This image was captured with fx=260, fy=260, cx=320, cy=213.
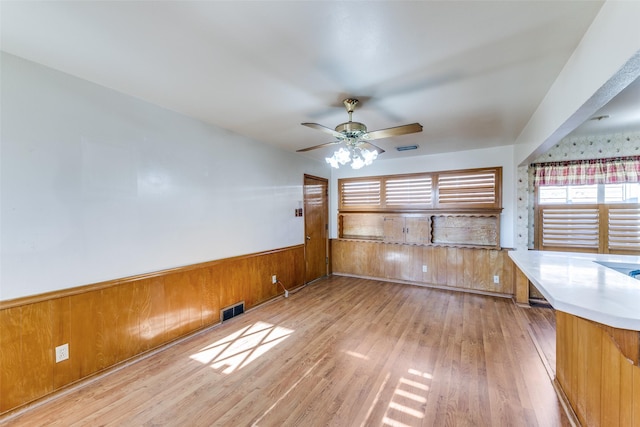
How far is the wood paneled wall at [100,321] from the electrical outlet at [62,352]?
24mm

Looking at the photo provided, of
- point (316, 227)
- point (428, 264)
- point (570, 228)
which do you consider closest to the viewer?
point (570, 228)

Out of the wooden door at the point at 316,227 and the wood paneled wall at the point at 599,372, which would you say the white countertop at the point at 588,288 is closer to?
the wood paneled wall at the point at 599,372

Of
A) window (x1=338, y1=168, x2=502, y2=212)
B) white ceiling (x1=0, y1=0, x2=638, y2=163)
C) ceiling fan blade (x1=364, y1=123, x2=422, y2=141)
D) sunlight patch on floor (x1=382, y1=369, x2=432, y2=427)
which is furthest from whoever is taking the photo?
window (x1=338, y1=168, x2=502, y2=212)

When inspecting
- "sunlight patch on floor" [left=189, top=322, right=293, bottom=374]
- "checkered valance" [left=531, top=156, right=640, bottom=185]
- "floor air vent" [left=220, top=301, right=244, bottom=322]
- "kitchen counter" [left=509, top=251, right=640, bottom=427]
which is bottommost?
"sunlight patch on floor" [left=189, top=322, right=293, bottom=374]

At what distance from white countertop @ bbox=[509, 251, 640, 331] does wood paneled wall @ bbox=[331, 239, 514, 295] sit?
2038 mm

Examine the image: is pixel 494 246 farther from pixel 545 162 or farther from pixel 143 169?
pixel 143 169

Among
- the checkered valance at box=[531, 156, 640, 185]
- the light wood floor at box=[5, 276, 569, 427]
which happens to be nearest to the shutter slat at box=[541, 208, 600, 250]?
the checkered valance at box=[531, 156, 640, 185]

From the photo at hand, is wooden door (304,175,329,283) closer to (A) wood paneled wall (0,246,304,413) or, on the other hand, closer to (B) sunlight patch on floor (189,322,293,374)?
(A) wood paneled wall (0,246,304,413)

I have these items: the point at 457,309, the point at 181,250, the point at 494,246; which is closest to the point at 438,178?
the point at 494,246

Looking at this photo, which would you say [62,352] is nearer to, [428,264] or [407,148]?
[407,148]

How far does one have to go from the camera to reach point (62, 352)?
6.62 feet

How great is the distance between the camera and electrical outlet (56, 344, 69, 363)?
2.00 m

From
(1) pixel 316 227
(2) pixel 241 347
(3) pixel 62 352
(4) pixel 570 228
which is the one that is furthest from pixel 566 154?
(3) pixel 62 352

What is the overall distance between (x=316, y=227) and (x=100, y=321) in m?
3.67
